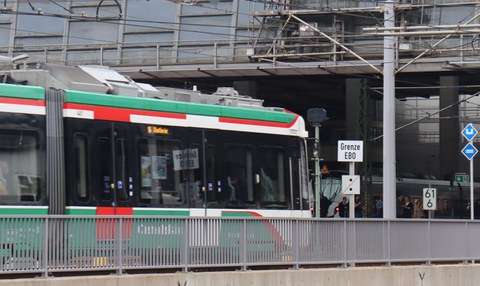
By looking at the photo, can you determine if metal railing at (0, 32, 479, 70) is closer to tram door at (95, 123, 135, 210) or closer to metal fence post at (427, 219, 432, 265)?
metal fence post at (427, 219, 432, 265)

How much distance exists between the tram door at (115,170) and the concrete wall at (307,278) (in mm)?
2886

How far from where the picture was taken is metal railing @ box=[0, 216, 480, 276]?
13898 millimetres

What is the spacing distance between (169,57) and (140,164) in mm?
19180

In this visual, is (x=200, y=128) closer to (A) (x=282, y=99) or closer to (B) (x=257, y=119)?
(B) (x=257, y=119)

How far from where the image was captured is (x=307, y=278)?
1752cm

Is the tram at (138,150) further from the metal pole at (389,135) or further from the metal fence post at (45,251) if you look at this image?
the metal fence post at (45,251)

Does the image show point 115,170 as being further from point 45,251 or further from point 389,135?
point 389,135

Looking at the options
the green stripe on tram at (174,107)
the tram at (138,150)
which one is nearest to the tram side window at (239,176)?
the tram at (138,150)

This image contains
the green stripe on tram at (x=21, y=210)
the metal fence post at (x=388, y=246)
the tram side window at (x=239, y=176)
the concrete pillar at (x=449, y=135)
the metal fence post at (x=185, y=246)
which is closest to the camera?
the metal fence post at (x=185, y=246)

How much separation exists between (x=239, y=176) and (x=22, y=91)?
577 centimetres

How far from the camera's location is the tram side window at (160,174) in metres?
18.6

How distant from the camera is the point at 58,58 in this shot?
39125 millimetres

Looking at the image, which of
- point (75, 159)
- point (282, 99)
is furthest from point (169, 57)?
point (75, 159)

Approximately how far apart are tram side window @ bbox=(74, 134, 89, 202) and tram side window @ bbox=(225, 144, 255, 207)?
384 cm
